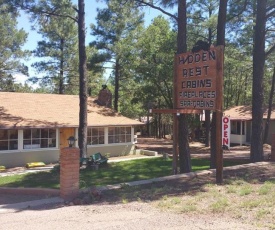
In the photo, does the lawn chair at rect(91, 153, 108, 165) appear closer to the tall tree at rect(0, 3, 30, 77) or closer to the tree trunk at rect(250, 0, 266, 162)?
the tree trunk at rect(250, 0, 266, 162)

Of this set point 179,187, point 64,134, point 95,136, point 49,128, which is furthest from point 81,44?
point 179,187

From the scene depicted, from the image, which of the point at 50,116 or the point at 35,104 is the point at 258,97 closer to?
the point at 50,116

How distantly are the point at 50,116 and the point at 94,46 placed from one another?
10.2 metres

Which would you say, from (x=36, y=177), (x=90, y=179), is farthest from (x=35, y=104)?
(x=90, y=179)

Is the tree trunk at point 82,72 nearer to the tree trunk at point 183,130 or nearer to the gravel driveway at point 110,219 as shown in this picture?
the tree trunk at point 183,130

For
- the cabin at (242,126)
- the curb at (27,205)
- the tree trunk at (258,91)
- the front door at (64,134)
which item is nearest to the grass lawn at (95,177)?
the tree trunk at (258,91)

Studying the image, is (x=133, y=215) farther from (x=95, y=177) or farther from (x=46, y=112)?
(x=46, y=112)

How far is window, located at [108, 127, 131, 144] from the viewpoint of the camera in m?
22.4

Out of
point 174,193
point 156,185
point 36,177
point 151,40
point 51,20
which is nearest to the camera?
point 174,193

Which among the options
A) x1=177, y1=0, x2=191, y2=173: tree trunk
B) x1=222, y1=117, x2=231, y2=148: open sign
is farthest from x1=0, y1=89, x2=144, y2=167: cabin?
x1=222, y1=117, x2=231, y2=148: open sign

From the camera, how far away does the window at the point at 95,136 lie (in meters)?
21.3

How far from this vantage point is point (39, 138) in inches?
757

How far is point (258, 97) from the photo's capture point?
1510 centimetres

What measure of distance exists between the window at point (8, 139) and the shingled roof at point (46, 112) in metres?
0.60
